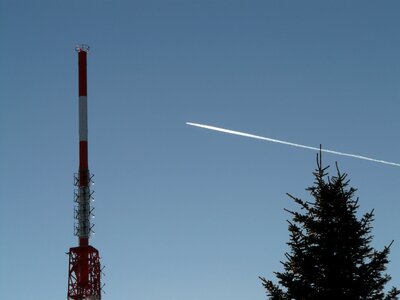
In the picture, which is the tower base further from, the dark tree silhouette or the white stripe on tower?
the dark tree silhouette

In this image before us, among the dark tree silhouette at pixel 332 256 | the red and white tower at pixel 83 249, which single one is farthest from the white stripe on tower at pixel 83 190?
the dark tree silhouette at pixel 332 256

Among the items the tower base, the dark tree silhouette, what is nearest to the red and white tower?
the tower base

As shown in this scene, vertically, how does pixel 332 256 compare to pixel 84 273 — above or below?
below

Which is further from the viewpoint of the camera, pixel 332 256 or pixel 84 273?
pixel 84 273

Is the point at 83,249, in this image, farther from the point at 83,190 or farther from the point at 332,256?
the point at 332,256

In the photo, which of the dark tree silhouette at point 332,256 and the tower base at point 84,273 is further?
the tower base at point 84,273

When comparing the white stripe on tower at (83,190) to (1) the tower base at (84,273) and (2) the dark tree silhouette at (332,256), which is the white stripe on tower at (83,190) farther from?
(2) the dark tree silhouette at (332,256)

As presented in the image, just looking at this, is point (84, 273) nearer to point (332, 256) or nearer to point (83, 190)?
point (83, 190)

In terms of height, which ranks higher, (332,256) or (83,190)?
(83,190)

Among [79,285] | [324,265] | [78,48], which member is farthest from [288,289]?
[78,48]

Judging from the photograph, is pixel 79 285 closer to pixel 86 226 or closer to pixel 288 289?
pixel 86 226

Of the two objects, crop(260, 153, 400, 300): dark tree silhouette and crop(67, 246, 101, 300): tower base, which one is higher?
crop(67, 246, 101, 300): tower base

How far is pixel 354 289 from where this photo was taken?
1820 cm

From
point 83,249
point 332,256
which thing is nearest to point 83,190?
point 83,249
